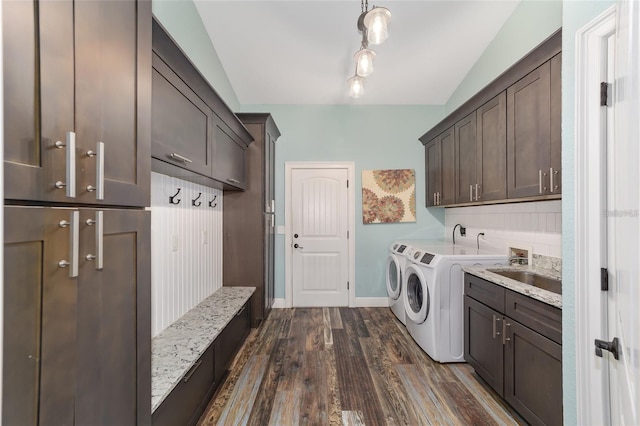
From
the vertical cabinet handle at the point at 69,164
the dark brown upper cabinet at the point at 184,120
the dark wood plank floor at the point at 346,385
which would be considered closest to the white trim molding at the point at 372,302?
the dark wood plank floor at the point at 346,385

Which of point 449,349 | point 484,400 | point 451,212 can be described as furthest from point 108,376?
point 451,212

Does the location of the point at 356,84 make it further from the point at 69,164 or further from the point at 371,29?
the point at 69,164

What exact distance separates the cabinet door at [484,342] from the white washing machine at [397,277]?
0.86 metres

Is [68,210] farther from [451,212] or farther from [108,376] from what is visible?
[451,212]

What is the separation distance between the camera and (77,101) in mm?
704

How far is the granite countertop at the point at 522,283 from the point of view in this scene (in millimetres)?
1468

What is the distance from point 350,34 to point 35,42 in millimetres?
2738

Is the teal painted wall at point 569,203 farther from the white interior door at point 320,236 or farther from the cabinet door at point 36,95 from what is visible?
the white interior door at point 320,236

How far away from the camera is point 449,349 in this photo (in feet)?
7.85

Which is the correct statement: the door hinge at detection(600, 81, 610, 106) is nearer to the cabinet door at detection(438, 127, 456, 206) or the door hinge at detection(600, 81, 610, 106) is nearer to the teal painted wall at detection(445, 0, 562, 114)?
the teal painted wall at detection(445, 0, 562, 114)

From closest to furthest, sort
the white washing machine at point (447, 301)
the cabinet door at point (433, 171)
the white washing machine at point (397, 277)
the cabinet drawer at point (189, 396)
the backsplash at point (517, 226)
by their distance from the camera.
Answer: the cabinet drawer at point (189, 396) < the backsplash at point (517, 226) < the white washing machine at point (447, 301) < the white washing machine at point (397, 277) < the cabinet door at point (433, 171)

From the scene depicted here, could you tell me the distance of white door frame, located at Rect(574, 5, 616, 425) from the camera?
104 cm

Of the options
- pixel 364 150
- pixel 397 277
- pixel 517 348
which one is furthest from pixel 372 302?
pixel 517 348

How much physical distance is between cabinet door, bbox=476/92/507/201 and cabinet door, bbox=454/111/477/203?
82mm
